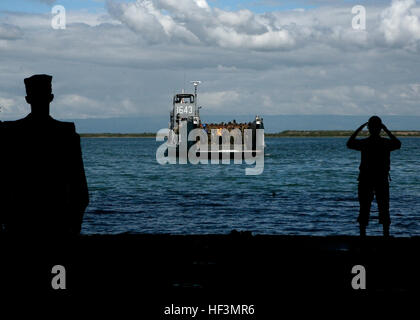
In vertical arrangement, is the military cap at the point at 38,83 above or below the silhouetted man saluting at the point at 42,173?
above

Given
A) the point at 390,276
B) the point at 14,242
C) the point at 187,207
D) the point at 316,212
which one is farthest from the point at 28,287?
the point at 187,207

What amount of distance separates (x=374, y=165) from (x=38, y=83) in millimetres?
6262

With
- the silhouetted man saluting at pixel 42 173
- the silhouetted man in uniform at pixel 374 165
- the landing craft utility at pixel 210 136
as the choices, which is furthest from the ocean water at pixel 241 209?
the landing craft utility at pixel 210 136

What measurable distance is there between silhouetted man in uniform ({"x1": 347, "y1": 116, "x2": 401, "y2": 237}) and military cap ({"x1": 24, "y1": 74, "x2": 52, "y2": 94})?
5.87 metres

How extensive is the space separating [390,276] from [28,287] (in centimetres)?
330

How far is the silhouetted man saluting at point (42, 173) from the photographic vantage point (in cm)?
364

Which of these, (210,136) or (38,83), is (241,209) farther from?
(210,136)

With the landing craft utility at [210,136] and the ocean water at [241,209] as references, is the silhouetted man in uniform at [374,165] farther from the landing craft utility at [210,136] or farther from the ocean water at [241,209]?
the landing craft utility at [210,136]

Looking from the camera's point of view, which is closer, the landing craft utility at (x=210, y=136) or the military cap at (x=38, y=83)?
the military cap at (x=38, y=83)

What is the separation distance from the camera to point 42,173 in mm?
3684

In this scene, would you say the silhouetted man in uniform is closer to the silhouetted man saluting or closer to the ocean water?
the silhouetted man saluting
